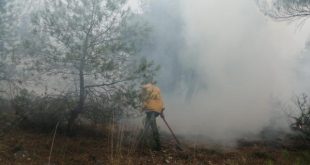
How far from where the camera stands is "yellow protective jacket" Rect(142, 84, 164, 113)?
9.20 metres

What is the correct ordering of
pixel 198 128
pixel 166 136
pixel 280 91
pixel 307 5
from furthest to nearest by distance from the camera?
pixel 280 91, pixel 198 128, pixel 166 136, pixel 307 5

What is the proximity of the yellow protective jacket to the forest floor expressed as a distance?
89 cm

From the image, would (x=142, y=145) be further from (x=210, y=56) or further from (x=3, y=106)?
(x=210, y=56)

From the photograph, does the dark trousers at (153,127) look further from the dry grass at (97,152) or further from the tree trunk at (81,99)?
the tree trunk at (81,99)

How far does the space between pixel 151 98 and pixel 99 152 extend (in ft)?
5.65

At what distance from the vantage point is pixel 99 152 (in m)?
8.65

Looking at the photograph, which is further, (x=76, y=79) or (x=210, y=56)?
(x=210, y=56)

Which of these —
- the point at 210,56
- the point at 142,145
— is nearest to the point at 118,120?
the point at 142,145

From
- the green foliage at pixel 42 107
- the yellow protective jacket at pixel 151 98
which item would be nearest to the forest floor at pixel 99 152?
the green foliage at pixel 42 107

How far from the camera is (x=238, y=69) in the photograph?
57.9ft

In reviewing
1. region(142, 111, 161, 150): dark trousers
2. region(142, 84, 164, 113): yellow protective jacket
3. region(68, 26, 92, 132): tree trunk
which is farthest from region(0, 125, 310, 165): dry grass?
region(142, 84, 164, 113): yellow protective jacket

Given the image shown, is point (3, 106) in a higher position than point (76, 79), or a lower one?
lower

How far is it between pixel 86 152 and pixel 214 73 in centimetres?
1075

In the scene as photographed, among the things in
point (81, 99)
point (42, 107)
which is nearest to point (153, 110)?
point (81, 99)
